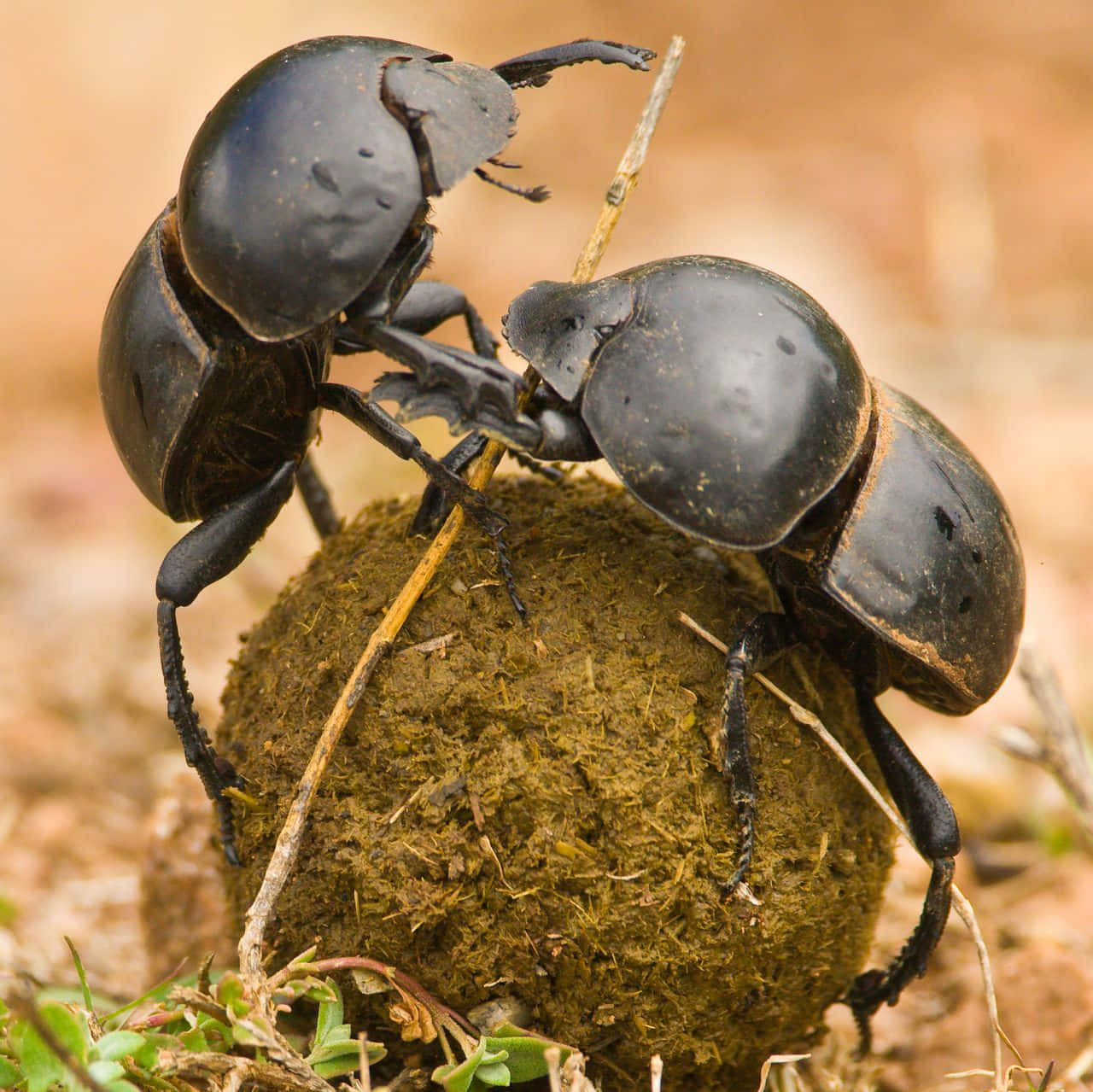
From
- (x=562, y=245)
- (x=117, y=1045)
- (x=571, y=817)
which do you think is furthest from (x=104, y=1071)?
(x=562, y=245)

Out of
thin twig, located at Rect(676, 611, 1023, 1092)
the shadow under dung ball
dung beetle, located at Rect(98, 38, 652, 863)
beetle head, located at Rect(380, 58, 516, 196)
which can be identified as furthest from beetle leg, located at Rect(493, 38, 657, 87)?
thin twig, located at Rect(676, 611, 1023, 1092)

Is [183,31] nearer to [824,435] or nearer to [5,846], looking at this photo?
[5,846]

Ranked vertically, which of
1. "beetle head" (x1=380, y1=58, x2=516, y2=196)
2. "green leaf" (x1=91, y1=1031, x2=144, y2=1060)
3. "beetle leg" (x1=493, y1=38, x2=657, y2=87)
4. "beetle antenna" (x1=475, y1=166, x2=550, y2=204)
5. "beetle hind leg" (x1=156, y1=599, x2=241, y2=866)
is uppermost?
"beetle leg" (x1=493, y1=38, x2=657, y2=87)

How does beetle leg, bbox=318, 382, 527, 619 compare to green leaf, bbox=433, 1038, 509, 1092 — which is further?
beetle leg, bbox=318, 382, 527, 619

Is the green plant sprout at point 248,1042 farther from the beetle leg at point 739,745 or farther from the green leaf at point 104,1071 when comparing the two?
the beetle leg at point 739,745

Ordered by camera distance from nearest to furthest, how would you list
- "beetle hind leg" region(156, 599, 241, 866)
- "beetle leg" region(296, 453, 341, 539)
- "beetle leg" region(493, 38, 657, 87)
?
"beetle hind leg" region(156, 599, 241, 866)
"beetle leg" region(493, 38, 657, 87)
"beetle leg" region(296, 453, 341, 539)

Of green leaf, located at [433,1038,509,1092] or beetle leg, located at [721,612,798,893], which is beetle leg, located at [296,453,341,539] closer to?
beetle leg, located at [721,612,798,893]

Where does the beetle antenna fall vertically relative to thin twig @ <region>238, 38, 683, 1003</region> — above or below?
above

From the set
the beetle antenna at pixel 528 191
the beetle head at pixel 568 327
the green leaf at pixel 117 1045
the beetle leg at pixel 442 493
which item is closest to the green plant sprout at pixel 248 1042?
the green leaf at pixel 117 1045
